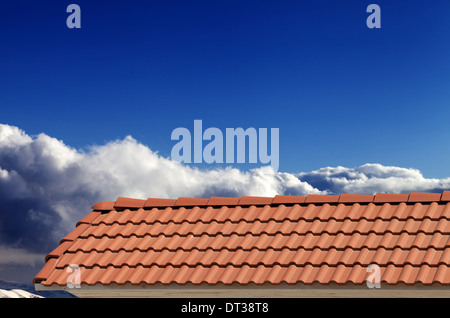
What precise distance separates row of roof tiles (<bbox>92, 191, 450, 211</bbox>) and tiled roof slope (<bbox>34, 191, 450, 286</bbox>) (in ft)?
0.06

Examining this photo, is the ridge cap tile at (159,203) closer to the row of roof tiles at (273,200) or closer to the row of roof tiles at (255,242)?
the row of roof tiles at (273,200)

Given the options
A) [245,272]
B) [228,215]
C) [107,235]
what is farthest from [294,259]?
[107,235]

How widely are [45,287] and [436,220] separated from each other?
5.99 m

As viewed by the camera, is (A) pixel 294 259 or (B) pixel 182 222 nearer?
(A) pixel 294 259

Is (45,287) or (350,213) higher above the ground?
(350,213)

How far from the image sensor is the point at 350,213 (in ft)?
30.2

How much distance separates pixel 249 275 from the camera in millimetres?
8008

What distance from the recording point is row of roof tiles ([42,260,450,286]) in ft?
24.1

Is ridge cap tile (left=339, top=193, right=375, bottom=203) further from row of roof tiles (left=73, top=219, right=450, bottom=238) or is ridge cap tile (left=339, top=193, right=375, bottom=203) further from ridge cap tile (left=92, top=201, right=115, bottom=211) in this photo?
ridge cap tile (left=92, top=201, right=115, bottom=211)

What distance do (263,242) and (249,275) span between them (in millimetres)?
869

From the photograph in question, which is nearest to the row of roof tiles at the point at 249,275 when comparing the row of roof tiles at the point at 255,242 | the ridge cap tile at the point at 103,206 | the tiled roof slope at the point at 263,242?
the tiled roof slope at the point at 263,242
